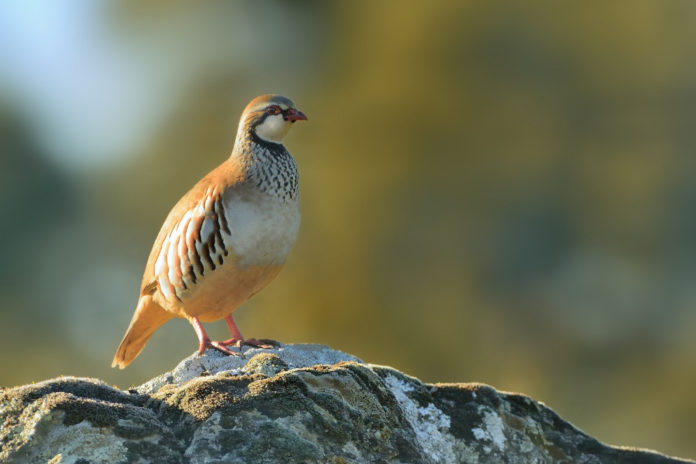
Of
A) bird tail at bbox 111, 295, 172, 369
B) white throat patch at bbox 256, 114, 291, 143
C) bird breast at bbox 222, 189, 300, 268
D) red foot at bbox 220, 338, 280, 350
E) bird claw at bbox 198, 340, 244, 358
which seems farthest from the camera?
bird tail at bbox 111, 295, 172, 369

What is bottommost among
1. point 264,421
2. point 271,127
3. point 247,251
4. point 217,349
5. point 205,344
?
point 264,421

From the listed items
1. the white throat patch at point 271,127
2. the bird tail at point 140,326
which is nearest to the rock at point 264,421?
the bird tail at point 140,326

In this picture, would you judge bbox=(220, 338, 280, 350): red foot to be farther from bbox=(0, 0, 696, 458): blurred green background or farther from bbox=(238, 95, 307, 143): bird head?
bbox=(0, 0, 696, 458): blurred green background

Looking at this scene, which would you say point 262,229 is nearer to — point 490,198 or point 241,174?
point 241,174

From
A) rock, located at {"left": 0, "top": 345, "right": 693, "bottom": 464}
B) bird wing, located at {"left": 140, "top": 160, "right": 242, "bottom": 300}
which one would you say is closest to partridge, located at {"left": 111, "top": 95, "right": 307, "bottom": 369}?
bird wing, located at {"left": 140, "top": 160, "right": 242, "bottom": 300}

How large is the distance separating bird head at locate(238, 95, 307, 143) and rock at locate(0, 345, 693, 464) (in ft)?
5.98

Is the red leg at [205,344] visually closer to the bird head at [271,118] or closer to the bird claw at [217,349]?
the bird claw at [217,349]

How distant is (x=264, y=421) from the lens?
3184 millimetres

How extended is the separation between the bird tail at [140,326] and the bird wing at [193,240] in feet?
0.37

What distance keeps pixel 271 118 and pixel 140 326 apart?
151cm

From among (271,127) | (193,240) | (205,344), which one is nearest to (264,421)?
(205,344)

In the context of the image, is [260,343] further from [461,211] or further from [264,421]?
[461,211]

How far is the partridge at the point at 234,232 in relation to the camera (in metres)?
5.14

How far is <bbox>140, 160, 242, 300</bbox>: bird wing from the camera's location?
518cm
